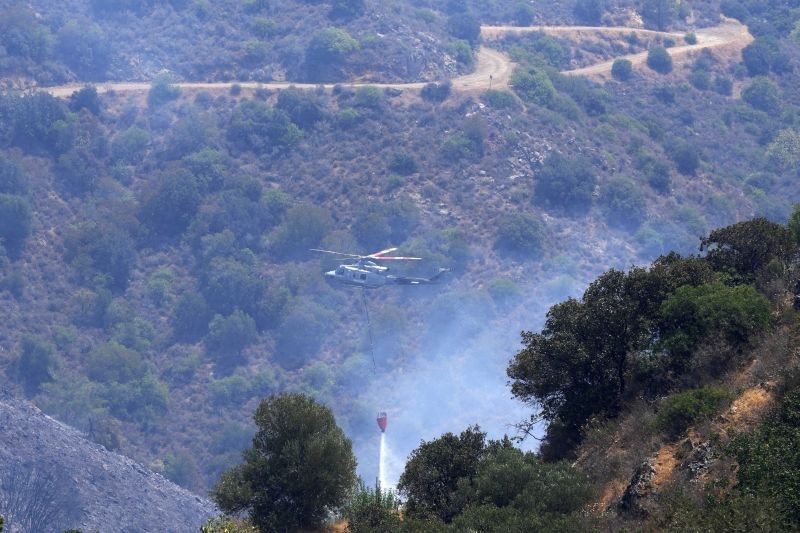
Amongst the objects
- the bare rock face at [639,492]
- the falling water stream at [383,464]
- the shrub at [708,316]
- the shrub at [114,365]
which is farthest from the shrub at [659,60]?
the bare rock face at [639,492]

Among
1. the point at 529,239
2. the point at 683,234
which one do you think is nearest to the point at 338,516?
the point at 529,239

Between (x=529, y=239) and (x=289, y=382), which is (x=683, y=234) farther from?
(x=289, y=382)

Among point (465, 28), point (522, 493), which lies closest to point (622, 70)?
point (465, 28)

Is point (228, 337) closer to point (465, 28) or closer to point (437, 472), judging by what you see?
point (465, 28)

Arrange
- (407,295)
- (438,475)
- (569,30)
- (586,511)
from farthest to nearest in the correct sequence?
(569,30)
(407,295)
(438,475)
(586,511)

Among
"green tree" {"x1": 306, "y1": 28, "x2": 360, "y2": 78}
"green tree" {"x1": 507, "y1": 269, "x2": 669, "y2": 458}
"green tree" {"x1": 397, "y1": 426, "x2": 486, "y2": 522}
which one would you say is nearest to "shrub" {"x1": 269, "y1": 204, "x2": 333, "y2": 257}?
"green tree" {"x1": 306, "y1": 28, "x2": 360, "y2": 78}

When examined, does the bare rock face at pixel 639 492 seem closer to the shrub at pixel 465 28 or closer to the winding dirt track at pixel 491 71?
the winding dirt track at pixel 491 71

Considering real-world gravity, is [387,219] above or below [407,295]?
above

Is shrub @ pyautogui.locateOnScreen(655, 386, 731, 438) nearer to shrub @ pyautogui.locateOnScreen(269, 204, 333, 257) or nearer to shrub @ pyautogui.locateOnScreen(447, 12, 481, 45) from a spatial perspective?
shrub @ pyautogui.locateOnScreen(269, 204, 333, 257)
